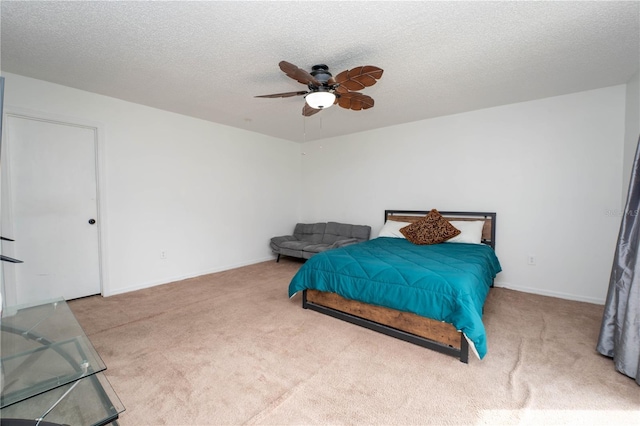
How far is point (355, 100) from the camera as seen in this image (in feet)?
8.86

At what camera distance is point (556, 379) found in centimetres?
194

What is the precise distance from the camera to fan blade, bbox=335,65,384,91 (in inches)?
82.5

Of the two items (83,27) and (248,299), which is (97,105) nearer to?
(83,27)

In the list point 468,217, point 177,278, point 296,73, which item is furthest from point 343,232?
point 296,73

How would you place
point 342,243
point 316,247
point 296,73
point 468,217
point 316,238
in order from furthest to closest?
point 316,238
point 316,247
point 342,243
point 468,217
point 296,73

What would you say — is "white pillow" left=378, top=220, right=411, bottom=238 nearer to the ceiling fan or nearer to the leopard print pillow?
the leopard print pillow

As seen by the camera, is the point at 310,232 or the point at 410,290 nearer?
the point at 410,290

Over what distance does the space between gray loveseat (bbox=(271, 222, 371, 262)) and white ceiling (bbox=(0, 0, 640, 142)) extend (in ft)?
7.98

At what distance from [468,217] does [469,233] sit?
413 millimetres

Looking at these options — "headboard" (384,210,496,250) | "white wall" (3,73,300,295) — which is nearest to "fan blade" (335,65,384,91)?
"headboard" (384,210,496,250)

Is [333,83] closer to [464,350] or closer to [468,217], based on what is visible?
[464,350]

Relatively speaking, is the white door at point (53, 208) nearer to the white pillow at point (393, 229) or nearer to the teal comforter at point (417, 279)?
the teal comforter at point (417, 279)

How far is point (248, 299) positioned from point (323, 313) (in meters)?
1.04

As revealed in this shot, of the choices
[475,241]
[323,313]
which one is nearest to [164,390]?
[323,313]
